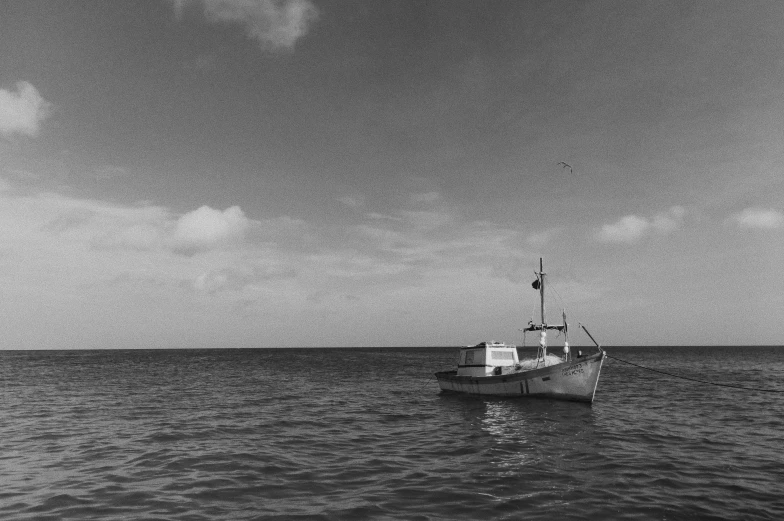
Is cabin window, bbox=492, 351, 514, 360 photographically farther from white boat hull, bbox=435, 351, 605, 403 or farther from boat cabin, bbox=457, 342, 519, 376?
white boat hull, bbox=435, 351, 605, 403

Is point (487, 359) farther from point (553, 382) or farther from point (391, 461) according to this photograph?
point (391, 461)

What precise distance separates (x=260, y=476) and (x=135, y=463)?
510cm

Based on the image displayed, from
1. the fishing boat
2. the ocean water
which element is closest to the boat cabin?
the fishing boat

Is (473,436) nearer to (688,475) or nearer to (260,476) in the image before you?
(688,475)

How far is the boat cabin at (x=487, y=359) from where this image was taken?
37.5 m

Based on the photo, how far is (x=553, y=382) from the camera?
33125mm

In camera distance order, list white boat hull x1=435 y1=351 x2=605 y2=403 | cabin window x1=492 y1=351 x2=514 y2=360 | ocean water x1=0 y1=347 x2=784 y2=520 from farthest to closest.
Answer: cabin window x1=492 y1=351 x2=514 y2=360 → white boat hull x1=435 y1=351 x2=605 y2=403 → ocean water x1=0 y1=347 x2=784 y2=520

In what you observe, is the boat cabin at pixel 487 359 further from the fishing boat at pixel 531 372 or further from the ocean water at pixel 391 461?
the ocean water at pixel 391 461

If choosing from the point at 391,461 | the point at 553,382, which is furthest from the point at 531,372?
the point at 391,461

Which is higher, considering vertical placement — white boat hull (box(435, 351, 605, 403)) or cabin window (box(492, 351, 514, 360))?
cabin window (box(492, 351, 514, 360))

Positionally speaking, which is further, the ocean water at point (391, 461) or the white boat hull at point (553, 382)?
the white boat hull at point (553, 382)

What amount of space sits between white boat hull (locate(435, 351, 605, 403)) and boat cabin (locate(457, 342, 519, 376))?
114cm

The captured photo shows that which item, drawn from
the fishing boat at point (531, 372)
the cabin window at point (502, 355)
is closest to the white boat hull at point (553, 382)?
the fishing boat at point (531, 372)

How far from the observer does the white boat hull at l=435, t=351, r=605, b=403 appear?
31.8 m
